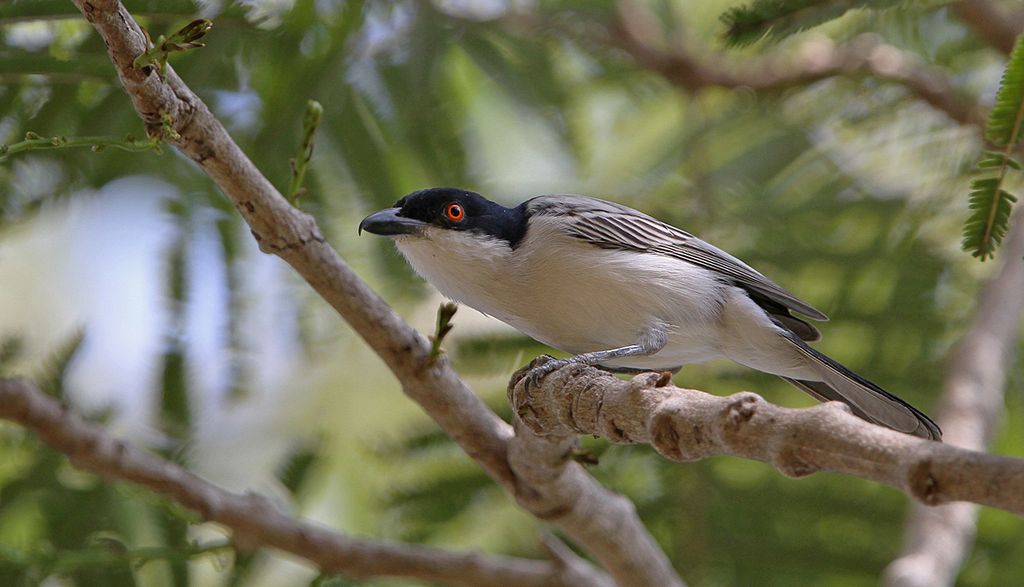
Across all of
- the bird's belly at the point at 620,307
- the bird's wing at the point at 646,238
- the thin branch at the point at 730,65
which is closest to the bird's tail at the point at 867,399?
the bird's wing at the point at 646,238

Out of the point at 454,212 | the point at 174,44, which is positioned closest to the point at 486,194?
the point at 454,212

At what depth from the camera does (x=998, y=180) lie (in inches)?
91.3

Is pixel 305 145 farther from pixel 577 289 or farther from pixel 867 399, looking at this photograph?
pixel 867 399

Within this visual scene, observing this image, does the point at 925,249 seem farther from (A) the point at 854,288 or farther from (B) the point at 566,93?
(B) the point at 566,93

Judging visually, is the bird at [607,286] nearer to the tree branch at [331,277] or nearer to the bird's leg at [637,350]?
the bird's leg at [637,350]

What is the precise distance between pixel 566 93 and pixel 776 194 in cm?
124

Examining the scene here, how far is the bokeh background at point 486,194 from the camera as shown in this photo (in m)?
4.34

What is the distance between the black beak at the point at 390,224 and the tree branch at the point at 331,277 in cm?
41

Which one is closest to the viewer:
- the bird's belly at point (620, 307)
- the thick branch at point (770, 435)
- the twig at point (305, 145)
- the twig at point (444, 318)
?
the thick branch at point (770, 435)

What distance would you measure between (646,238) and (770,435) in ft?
5.75

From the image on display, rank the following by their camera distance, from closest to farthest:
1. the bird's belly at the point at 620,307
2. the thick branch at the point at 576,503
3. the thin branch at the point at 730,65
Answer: the thick branch at the point at 576,503
the bird's belly at the point at 620,307
the thin branch at the point at 730,65

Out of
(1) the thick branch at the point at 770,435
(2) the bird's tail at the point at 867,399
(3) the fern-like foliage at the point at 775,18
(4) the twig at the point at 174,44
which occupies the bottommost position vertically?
(2) the bird's tail at the point at 867,399

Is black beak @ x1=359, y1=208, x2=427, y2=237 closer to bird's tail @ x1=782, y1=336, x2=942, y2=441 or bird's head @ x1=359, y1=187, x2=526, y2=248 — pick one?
bird's head @ x1=359, y1=187, x2=526, y2=248

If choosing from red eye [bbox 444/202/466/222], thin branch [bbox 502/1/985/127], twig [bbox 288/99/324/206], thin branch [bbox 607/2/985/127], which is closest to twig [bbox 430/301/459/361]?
twig [bbox 288/99/324/206]
